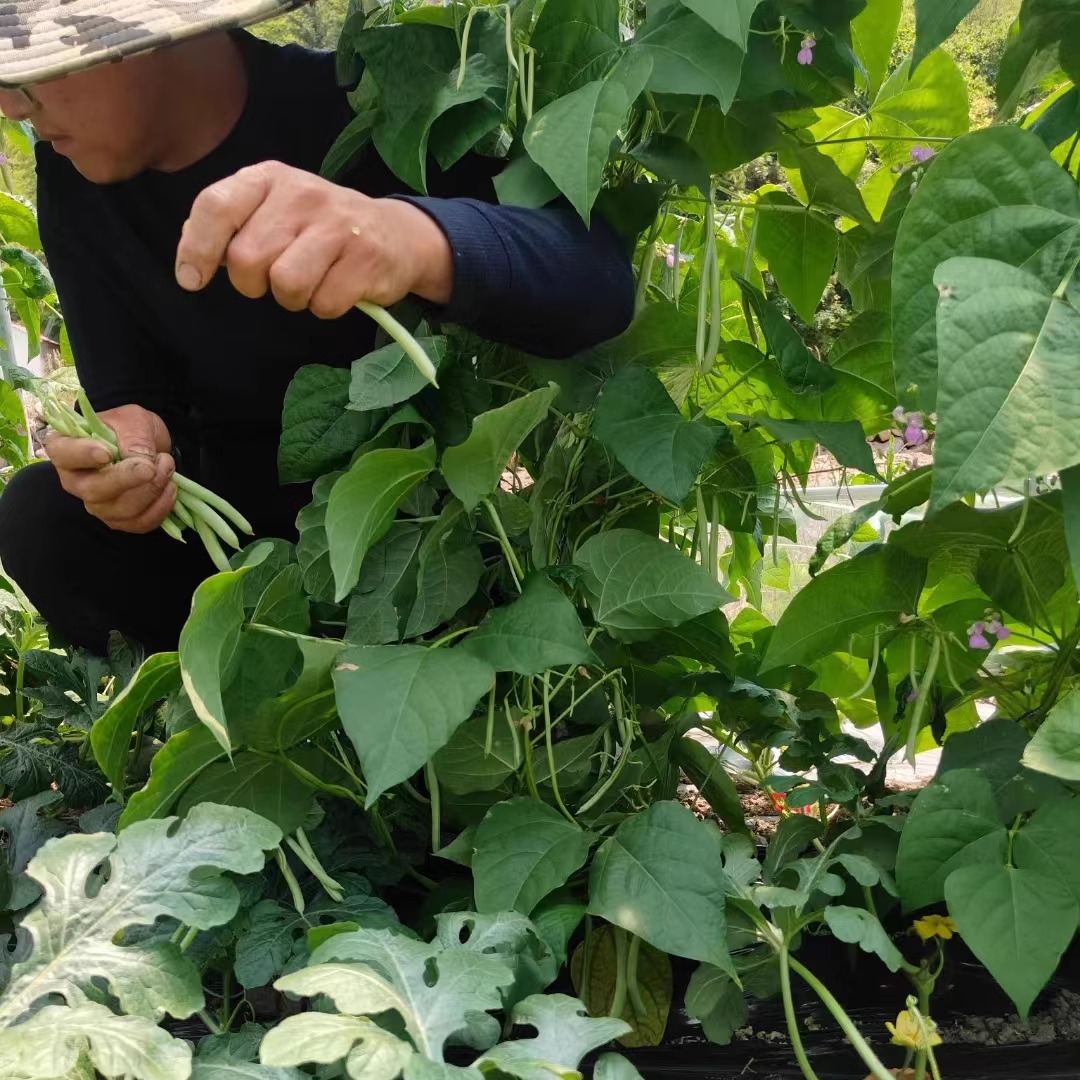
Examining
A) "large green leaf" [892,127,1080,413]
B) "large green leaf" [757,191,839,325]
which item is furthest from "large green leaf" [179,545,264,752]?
"large green leaf" [757,191,839,325]

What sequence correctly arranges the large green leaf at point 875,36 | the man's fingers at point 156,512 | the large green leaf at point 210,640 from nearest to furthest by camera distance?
the large green leaf at point 210,640
the man's fingers at point 156,512
the large green leaf at point 875,36

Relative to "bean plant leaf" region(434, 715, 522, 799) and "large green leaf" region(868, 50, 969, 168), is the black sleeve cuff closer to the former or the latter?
"bean plant leaf" region(434, 715, 522, 799)

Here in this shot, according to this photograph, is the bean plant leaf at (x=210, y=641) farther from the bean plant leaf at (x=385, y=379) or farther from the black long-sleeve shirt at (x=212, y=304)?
the black long-sleeve shirt at (x=212, y=304)

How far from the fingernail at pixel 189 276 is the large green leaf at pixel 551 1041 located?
36cm

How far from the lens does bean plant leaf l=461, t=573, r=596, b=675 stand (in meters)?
0.58

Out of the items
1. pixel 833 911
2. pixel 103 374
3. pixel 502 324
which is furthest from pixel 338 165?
pixel 833 911

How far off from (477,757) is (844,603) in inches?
10.0

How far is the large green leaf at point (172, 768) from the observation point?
1.95 feet

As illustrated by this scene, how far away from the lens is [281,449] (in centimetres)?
68

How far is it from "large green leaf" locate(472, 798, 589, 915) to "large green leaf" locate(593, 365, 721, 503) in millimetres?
201

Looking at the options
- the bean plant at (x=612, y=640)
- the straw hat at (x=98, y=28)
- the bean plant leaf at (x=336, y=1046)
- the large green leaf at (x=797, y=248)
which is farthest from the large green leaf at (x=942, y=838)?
the straw hat at (x=98, y=28)

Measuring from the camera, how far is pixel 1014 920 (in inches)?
22.9

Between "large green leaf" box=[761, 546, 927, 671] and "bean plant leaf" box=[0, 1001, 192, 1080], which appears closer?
"bean plant leaf" box=[0, 1001, 192, 1080]

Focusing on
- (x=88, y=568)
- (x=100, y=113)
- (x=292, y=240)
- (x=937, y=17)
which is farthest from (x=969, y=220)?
(x=88, y=568)
